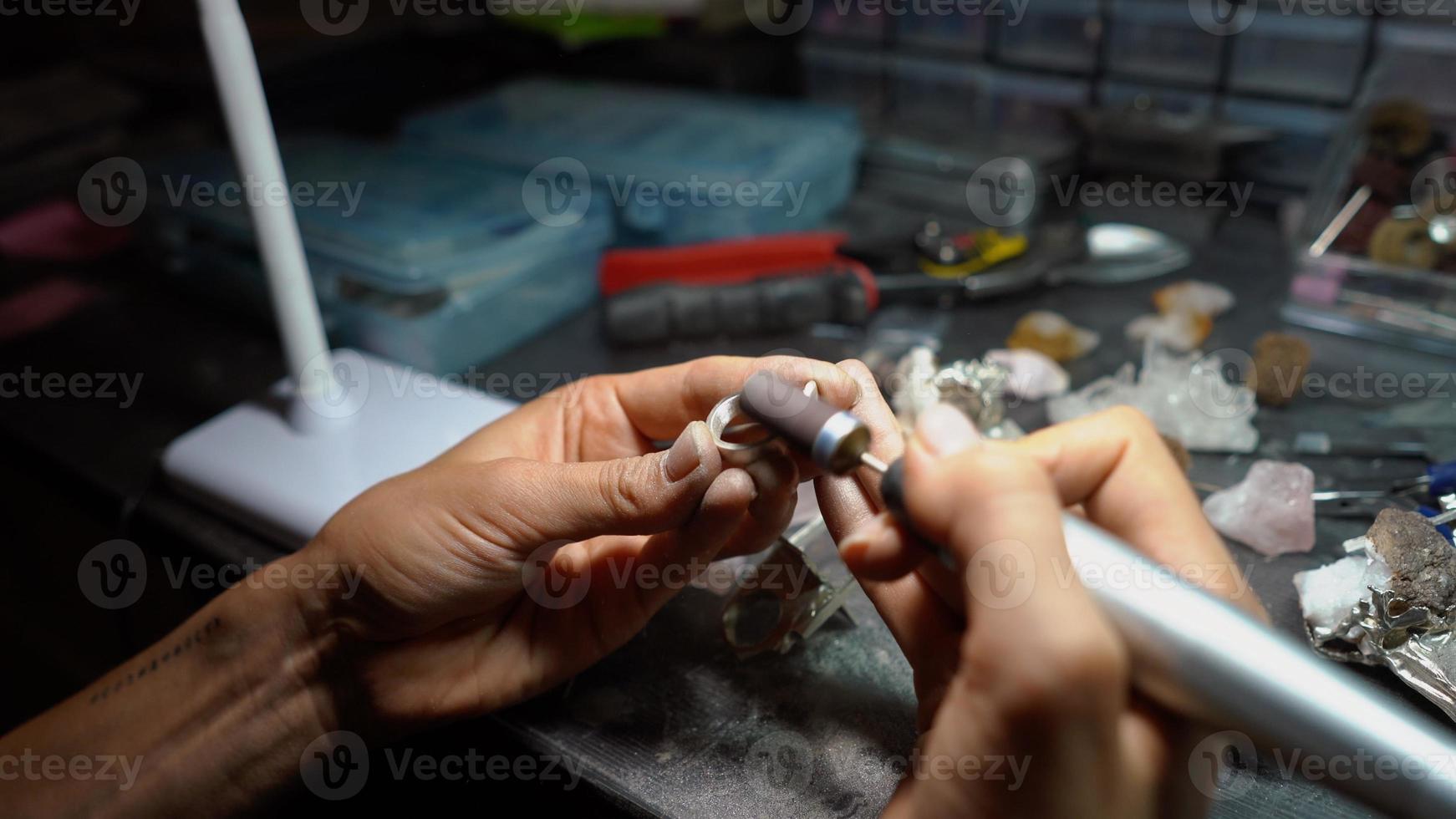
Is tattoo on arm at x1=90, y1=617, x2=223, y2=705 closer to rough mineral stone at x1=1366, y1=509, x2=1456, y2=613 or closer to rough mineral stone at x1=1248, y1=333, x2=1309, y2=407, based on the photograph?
rough mineral stone at x1=1366, y1=509, x2=1456, y2=613

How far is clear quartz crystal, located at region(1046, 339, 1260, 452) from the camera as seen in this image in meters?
0.85

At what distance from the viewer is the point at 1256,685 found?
0.43 meters

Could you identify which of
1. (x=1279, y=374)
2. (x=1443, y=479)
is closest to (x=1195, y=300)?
(x=1279, y=374)

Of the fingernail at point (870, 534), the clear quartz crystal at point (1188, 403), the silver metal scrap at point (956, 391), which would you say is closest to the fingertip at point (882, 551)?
the fingernail at point (870, 534)

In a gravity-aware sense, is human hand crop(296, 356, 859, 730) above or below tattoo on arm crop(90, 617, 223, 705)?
above

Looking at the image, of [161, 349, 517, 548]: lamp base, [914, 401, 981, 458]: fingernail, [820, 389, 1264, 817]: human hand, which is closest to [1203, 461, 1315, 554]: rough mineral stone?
A: [820, 389, 1264, 817]: human hand

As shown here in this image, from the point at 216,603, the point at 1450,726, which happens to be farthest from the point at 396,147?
the point at 1450,726

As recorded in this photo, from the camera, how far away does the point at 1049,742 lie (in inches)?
16.5

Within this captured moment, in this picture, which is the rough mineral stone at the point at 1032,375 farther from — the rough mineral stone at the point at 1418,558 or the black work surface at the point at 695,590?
the rough mineral stone at the point at 1418,558

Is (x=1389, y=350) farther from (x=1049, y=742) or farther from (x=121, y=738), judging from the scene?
(x=121, y=738)

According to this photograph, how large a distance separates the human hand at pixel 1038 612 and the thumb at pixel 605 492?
0.11 m

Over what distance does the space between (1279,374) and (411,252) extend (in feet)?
2.94

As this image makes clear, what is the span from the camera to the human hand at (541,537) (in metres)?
0.59

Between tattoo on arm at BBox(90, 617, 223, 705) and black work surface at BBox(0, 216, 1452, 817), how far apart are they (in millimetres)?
119
